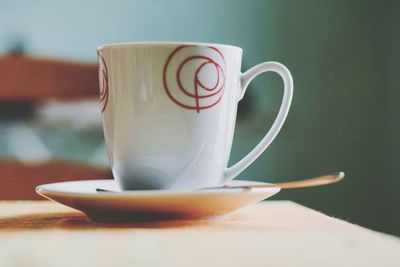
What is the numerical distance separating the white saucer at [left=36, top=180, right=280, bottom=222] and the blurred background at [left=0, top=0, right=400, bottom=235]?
0.63m

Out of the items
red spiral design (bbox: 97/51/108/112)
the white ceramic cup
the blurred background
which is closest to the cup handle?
the white ceramic cup

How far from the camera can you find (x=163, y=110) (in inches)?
19.5

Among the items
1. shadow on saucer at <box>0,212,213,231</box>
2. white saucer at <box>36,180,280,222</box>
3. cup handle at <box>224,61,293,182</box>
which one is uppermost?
cup handle at <box>224,61,293,182</box>

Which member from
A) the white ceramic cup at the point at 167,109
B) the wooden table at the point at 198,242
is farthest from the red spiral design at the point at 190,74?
the wooden table at the point at 198,242

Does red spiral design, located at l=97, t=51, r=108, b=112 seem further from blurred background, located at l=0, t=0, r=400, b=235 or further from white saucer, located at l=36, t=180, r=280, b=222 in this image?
blurred background, located at l=0, t=0, r=400, b=235

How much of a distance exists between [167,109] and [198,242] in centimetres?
15

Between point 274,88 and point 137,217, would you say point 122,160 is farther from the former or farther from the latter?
point 274,88

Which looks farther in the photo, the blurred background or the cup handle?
the blurred background

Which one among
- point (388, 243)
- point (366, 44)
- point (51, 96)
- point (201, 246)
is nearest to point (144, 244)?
point (201, 246)

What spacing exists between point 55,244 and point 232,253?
0.12 meters

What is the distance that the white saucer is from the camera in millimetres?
422

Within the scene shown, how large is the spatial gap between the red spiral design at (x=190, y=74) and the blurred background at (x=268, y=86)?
594 millimetres

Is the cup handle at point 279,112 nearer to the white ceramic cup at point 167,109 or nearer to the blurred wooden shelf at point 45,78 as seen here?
the white ceramic cup at point 167,109

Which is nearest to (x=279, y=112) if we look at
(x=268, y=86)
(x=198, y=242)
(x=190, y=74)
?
(x=190, y=74)
